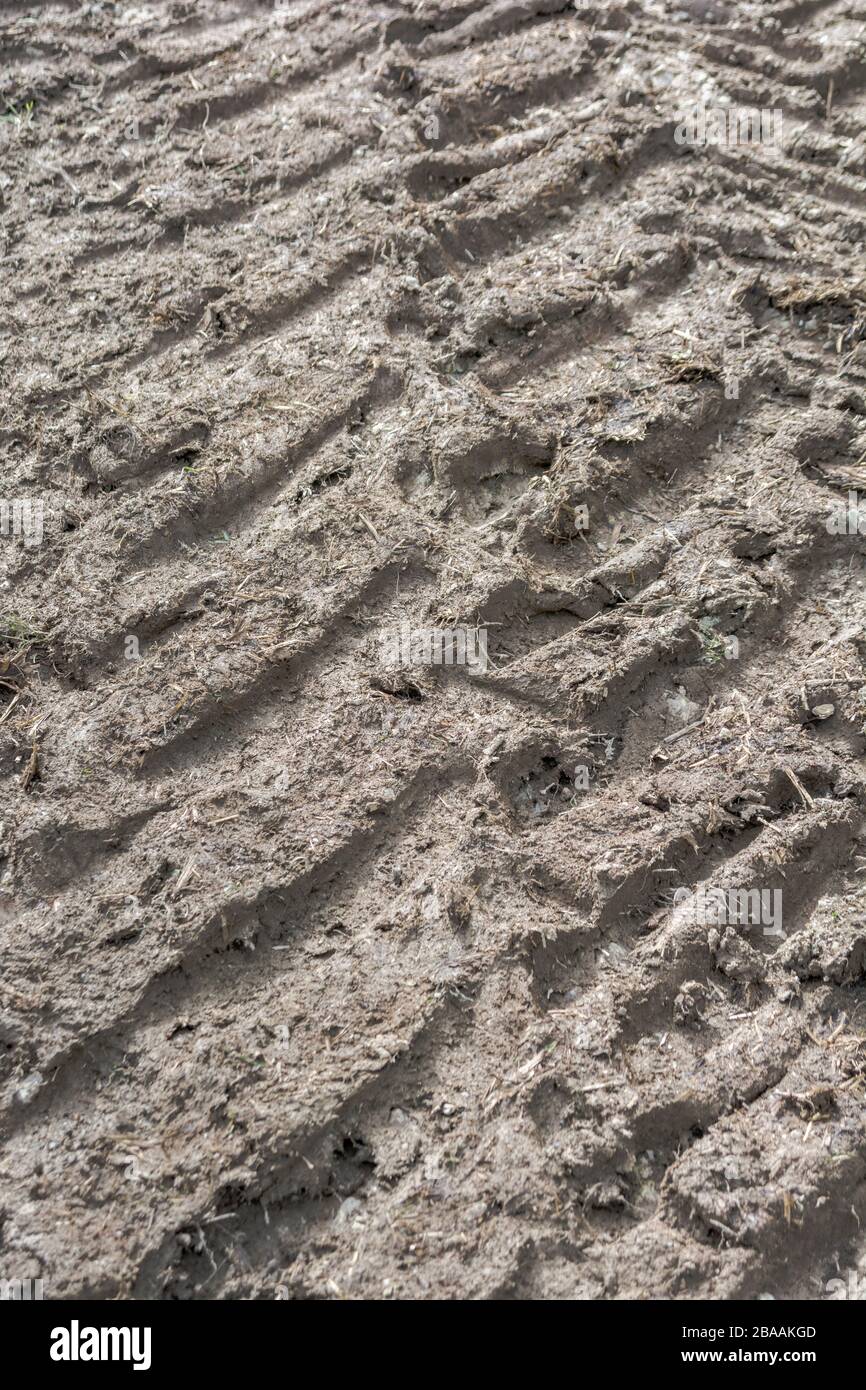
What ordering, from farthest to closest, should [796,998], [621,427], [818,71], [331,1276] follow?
[818,71]
[621,427]
[796,998]
[331,1276]

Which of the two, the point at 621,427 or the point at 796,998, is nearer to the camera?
the point at 796,998

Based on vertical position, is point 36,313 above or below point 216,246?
below

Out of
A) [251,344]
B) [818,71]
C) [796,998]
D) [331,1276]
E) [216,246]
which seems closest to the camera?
[331,1276]

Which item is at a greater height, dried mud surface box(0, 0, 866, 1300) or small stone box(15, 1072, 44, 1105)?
dried mud surface box(0, 0, 866, 1300)

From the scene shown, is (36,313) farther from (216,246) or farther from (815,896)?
(815,896)

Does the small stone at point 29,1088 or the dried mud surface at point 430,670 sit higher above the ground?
the dried mud surface at point 430,670

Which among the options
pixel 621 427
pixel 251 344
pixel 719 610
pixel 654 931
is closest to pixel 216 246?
→ pixel 251 344

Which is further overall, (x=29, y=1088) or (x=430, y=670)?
(x=430, y=670)

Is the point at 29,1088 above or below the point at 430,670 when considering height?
below
